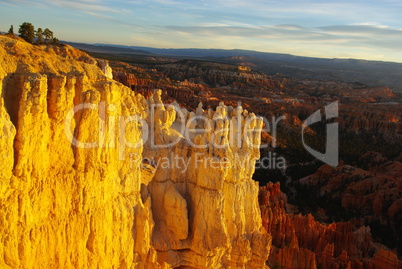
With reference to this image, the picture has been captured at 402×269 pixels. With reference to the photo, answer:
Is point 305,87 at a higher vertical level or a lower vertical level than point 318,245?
higher

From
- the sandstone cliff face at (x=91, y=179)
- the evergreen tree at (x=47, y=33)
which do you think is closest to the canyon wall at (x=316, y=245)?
the sandstone cliff face at (x=91, y=179)

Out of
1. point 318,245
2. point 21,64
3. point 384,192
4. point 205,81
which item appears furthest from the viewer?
point 205,81

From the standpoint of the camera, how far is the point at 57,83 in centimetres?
460

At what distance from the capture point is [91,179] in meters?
5.11

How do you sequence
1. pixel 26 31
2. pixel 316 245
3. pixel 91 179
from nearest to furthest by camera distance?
1. pixel 91 179
2. pixel 26 31
3. pixel 316 245

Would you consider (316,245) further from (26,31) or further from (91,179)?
(26,31)

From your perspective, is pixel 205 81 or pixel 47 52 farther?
pixel 205 81

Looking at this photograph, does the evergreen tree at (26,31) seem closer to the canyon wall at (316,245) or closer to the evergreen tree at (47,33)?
the evergreen tree at (47,33)

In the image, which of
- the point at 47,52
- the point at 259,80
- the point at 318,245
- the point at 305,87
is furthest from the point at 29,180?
the point at 305,87

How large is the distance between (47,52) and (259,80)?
Result: 87.2 m

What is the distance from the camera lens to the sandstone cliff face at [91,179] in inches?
169

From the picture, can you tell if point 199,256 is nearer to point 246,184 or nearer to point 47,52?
point 246,184

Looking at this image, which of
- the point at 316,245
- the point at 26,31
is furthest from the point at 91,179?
the point at 316,245

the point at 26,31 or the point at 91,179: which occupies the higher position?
the point at 26,31
